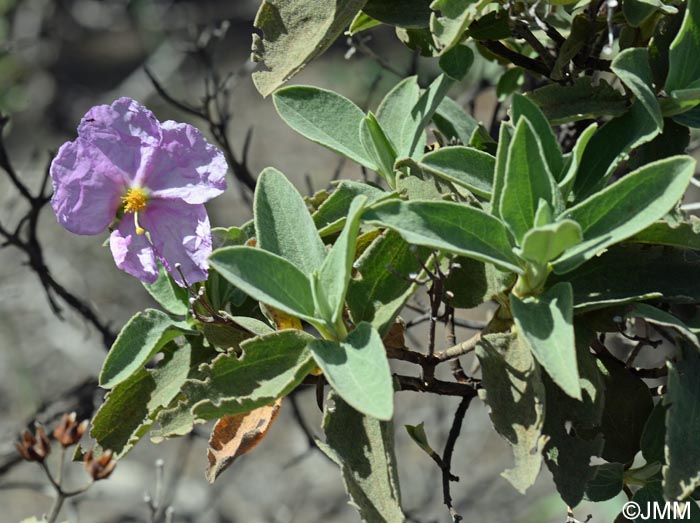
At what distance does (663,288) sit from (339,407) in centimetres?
37

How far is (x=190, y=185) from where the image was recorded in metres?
1.10

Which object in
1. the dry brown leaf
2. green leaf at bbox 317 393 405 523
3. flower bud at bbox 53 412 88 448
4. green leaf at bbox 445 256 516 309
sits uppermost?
green leaf at bbox 445 256 516 309

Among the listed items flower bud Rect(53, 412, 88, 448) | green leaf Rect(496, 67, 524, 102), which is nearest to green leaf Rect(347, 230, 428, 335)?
flower bud Rect(53, 412, 88, 448)

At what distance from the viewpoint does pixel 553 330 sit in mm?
868

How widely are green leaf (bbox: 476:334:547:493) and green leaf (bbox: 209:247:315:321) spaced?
0.20 metres

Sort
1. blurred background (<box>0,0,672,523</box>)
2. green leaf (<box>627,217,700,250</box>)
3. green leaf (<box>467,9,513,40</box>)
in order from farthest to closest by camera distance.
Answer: blurred background (<box>0,0,672,523</box>)
green leaf (<box>467,9,513,40</box>)
green leaf (<box>627,217,700,250</box>)

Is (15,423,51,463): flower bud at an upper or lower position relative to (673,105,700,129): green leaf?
lower

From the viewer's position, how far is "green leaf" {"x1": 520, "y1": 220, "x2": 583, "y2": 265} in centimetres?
82

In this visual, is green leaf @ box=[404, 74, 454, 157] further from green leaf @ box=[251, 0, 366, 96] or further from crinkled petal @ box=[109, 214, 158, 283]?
crinkled petal @ box=[109, 214, 158, 283]

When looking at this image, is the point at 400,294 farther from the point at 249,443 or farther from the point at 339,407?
the point at 249,443

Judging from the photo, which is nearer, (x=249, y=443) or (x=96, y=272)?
(x=249, y=443)

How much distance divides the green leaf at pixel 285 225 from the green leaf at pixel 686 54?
44 centimetres

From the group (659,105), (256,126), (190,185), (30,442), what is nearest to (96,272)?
(256,126)

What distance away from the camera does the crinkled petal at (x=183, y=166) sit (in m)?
1.10
